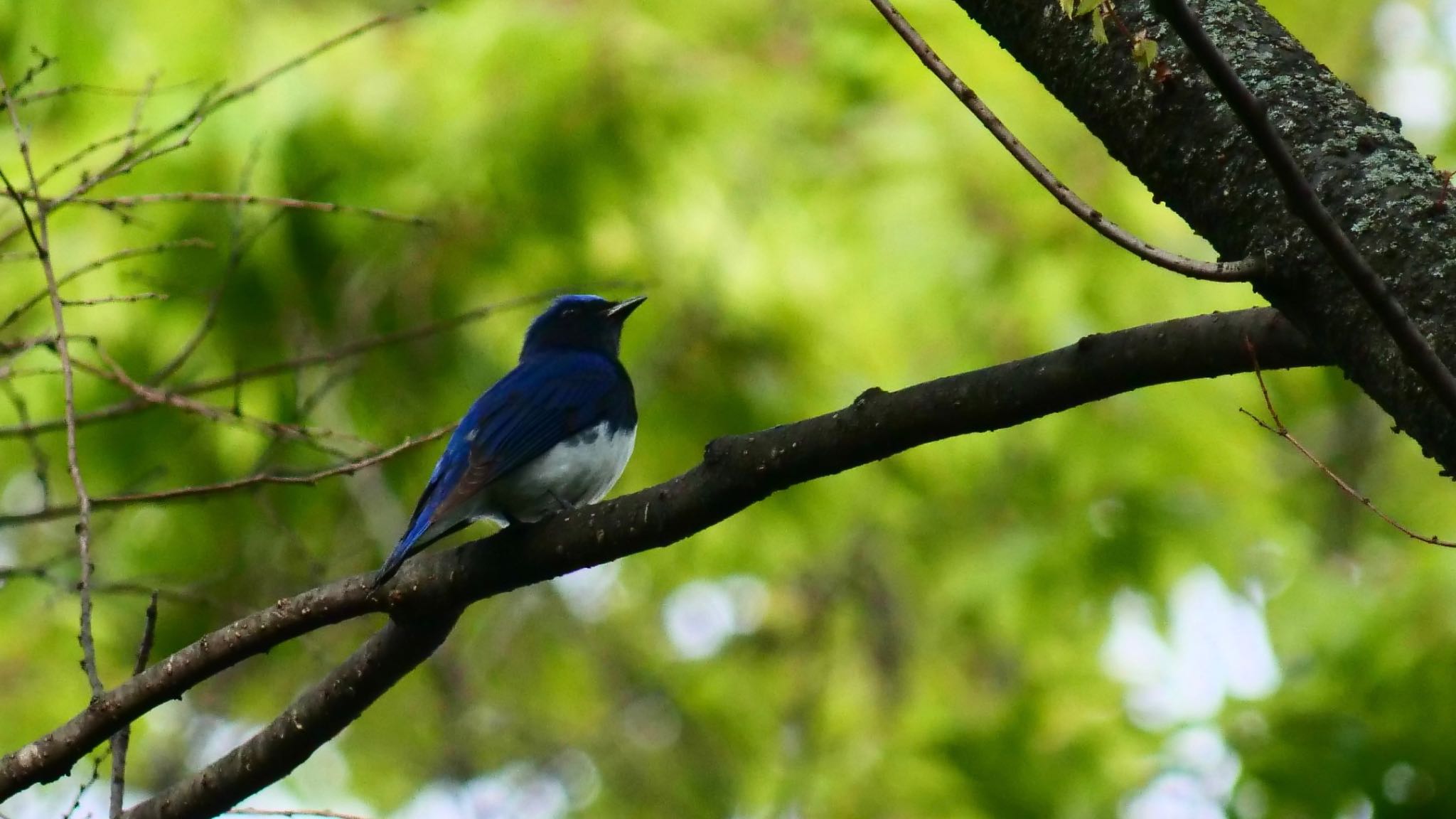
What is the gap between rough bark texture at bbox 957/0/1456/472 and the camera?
1.90 m

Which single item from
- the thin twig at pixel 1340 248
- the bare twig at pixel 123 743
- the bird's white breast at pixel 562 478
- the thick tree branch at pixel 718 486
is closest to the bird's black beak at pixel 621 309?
the bird's white breast at pixel 562 478

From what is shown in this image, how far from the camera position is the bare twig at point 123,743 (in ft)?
9.12

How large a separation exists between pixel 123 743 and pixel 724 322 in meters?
4.05

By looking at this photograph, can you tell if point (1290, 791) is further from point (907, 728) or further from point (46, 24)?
point (46, 24)

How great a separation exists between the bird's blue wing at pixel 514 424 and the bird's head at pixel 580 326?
0.50m

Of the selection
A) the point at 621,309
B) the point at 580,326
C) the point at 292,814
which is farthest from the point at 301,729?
the point at 580,326

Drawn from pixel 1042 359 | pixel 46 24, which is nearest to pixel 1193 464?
pixel 1042 359

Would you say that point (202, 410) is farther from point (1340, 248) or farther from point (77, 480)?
point (1340, 248)

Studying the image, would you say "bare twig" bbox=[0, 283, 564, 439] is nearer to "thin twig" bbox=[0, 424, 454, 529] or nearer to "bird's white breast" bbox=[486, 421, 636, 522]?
"thin twig" bbox=[0, 424, 454, 529]

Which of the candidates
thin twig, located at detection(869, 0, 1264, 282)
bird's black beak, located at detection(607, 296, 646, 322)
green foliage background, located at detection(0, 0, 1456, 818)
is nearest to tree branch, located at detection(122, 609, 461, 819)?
thin twig, located at detection(869, 0, 1264, 282)

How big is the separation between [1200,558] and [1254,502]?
425 mm

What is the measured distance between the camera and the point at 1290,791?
447 cm

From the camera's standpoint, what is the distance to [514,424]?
4305mm

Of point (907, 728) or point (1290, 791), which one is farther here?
point (907, 728)
